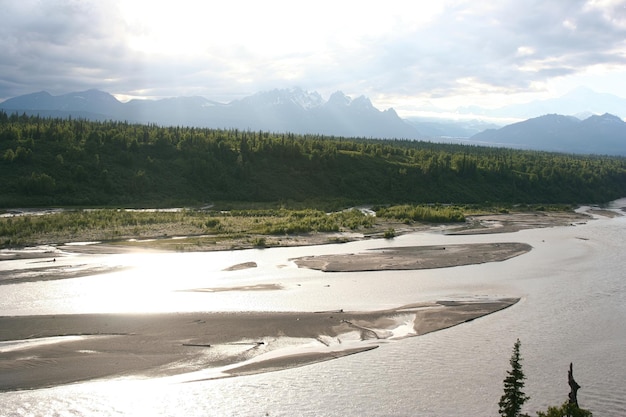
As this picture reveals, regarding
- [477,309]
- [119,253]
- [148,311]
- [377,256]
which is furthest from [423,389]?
[119,253]

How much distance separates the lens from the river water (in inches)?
727

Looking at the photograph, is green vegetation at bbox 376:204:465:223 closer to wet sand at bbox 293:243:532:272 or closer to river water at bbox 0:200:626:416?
wet sand at bbox 293:243:532:272

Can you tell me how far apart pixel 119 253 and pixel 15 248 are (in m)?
7.75

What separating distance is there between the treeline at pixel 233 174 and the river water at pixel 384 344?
42.8 meters

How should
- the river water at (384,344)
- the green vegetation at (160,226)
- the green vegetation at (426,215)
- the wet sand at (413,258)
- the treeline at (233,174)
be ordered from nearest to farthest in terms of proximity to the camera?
the river water at (384,344)
the wet sand at (413,258)
the green vegetation at (160,226)
the green vegetation at (426,215)
the treeline at (233,174)

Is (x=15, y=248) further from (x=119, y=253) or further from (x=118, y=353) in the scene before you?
(x=118, y=353)

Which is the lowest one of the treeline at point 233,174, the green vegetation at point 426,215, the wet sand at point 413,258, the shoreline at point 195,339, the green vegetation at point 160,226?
the shoreline at point 195,339

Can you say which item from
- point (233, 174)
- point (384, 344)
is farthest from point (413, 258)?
point (233, 174)

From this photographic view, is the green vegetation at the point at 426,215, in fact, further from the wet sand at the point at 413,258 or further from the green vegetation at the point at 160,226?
the wet sand at the point at 413,258

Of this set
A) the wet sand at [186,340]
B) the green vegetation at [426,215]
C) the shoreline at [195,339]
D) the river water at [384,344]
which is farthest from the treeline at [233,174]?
the wet sand at [186,340]

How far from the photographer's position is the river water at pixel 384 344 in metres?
18.5

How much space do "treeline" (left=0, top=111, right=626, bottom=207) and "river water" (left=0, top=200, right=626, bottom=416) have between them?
42.8 metres

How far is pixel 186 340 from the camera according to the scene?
2383 centimetres

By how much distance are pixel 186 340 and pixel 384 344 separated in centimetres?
845
